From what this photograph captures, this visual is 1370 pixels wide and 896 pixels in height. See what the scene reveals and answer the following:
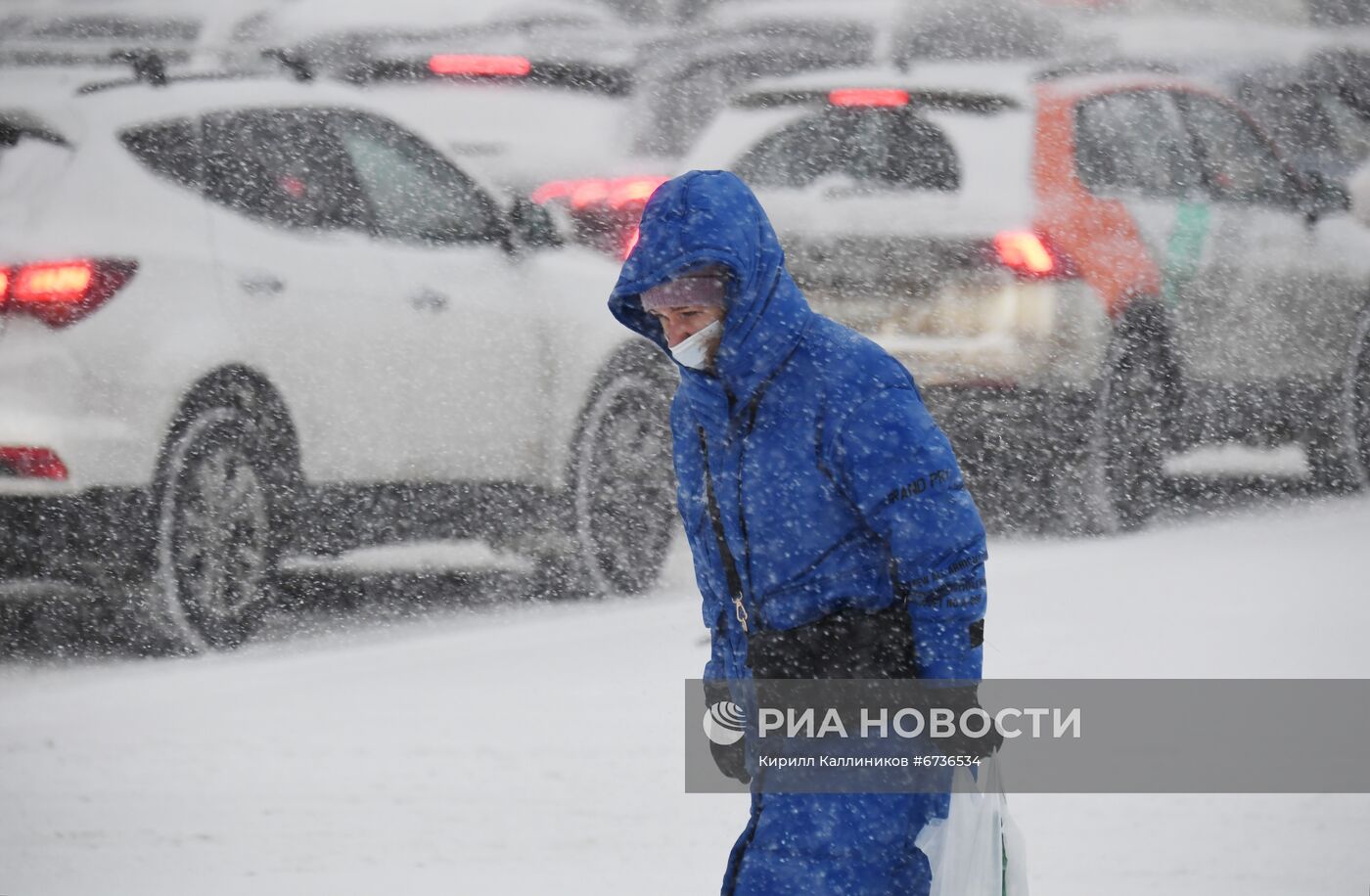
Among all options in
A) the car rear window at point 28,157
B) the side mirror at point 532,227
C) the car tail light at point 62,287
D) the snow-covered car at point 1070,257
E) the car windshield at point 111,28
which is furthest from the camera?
the car windshield at point 111,28

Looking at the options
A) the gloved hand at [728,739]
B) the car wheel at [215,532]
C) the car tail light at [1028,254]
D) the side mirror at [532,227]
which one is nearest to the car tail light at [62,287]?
the car wheel at [215,532]

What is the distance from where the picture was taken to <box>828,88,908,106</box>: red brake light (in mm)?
6910

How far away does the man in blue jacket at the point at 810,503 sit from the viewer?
2725 mm

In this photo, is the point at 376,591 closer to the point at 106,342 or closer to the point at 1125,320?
the point at 106,342

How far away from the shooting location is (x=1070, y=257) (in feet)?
22.1

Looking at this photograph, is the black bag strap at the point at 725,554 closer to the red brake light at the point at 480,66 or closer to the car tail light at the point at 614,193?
the car tail light at the point at 614,193

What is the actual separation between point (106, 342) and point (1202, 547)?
4.08 metres

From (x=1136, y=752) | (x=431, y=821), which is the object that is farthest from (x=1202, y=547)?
(x=431, y=821)

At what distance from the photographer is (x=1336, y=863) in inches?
183

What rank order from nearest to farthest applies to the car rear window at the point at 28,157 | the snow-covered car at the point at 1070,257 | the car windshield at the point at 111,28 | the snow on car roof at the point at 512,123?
the car rear window at the point at 28,157, the snow-covered car at the point at 1070,257, the snow on car roof at the point at 512,123, the car windshield at the point at 111,28

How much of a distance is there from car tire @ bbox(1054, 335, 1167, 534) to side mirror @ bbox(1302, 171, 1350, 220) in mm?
988

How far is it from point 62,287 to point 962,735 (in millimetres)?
3729

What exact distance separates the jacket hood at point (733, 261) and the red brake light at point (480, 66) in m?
4.58

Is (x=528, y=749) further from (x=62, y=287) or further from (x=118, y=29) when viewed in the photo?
(x=118, y=29)
